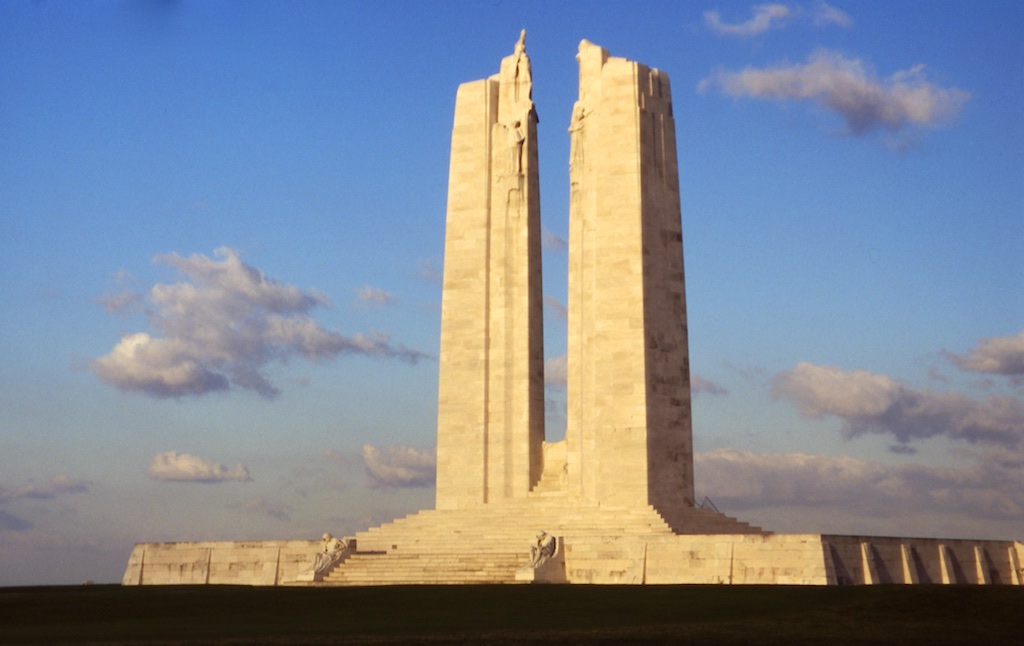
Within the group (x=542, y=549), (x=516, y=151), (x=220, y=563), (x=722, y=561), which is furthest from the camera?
(x=516, y=151)

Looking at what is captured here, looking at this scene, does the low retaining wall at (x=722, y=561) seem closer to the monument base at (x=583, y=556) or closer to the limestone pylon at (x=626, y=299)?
the monument base at (x=583, y=556)

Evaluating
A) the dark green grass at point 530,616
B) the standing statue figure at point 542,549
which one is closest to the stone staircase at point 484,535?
the standing statue figure at point 542,549

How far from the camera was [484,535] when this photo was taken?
40.5 m

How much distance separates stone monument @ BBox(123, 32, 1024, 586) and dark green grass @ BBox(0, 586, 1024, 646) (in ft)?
14.0

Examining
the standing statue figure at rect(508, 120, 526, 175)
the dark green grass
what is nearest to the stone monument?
the standing statue figure at rect(508, 120, 526, 175)

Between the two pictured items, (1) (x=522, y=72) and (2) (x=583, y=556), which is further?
(1) (x=522, y=72)

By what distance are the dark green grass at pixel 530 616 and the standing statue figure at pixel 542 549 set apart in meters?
2.59

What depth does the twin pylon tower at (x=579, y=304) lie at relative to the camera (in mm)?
→ 43188

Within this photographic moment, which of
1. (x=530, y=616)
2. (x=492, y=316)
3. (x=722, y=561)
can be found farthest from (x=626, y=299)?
(x=530, y=616)

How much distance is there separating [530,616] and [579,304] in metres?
18.8

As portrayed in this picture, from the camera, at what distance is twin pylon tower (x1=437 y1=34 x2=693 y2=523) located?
4319cm

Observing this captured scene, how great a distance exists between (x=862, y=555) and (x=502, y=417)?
533 inches

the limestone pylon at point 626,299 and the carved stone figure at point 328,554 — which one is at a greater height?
the limestone pylon at point 626,299

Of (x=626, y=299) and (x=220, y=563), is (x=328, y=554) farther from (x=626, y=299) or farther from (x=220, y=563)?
(x=626, y=299)
